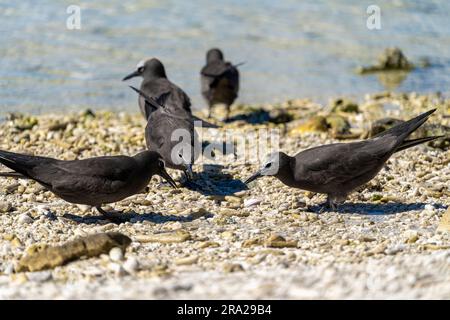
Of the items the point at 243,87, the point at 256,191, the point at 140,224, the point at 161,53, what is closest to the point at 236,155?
the point at 256,191

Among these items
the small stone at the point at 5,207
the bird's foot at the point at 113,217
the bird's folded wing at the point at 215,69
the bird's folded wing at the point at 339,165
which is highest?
the bird's folded wing at the point at 215,69

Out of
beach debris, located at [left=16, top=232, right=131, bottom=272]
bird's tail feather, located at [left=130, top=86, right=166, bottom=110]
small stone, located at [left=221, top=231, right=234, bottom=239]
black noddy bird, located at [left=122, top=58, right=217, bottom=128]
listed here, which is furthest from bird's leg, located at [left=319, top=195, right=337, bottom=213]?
bird's tail feather, located at [left=130, top=86, right=166, bottom=110]

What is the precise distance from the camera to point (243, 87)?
41.7 ft

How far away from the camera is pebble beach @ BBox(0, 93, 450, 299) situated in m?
4.55

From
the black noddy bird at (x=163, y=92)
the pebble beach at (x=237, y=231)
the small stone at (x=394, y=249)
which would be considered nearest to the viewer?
the pebble beach at (x=237, y=231)

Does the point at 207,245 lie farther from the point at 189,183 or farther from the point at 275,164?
the point at 189,183

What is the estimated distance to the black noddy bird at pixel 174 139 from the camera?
708 cm

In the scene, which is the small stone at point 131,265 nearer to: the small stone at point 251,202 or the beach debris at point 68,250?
the beach debris at point 68,250

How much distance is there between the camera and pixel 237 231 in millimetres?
5980

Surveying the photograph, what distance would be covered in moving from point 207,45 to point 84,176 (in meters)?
8.44

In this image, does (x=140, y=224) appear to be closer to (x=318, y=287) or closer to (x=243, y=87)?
(x=318, y=287)

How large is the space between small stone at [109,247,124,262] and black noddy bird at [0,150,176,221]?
1.06 metres

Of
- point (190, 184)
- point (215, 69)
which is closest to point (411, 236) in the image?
point (190, 184)

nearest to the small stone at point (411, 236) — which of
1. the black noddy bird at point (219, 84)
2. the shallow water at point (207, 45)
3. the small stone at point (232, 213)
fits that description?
the small stone at point (232, 213)
